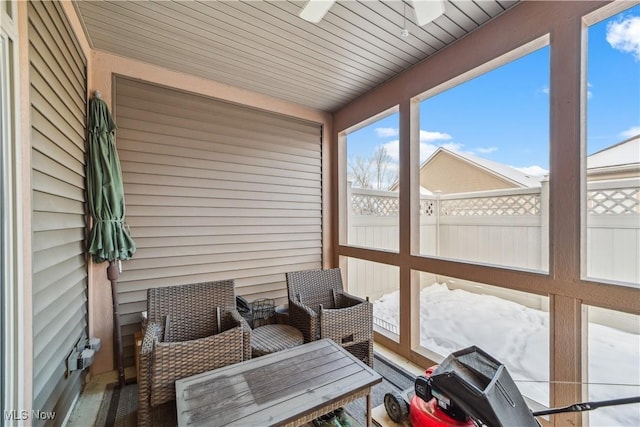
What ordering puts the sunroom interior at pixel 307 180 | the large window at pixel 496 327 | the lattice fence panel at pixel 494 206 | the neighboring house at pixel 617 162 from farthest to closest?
the lattice fence panel at pixel 494 206, the large window at pixel 496 327, the neighboring house at pixel 617 162, the sunroom interior at pixel 307 180

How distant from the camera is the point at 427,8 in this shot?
1.53 metres

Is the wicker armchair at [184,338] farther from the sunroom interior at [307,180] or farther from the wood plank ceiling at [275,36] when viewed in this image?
the wood plank ceiling at [275,36]

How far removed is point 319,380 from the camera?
1.55 metres

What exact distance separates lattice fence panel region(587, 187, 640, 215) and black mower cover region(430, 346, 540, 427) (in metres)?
1.76

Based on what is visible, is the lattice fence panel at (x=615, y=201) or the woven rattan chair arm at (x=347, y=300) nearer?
the lattice fence panel at (x=615, y=201)

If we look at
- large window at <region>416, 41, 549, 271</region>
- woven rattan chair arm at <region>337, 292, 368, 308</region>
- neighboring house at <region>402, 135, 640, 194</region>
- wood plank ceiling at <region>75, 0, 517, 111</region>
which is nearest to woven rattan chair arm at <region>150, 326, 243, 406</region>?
woven rattan chair arm at <region>337, 292, 368, 308</region>

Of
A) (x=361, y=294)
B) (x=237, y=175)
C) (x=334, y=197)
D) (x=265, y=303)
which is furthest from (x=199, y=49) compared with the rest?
(x=361, y=294)

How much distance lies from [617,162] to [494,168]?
2917 mm

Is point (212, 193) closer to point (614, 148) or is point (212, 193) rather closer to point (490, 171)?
point (614, 148)

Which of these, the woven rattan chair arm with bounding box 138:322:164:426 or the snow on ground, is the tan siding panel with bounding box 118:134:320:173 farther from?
the snow on ground

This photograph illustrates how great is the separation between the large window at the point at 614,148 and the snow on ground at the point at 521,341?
67 centimetres

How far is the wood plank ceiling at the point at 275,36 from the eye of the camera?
188cm

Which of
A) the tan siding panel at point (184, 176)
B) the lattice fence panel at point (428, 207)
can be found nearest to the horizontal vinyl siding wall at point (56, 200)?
the tan siding panel at point (184, 176)

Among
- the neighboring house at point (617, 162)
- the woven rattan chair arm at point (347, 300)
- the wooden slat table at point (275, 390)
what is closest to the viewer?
the wooden slat table at point (275, 390)
